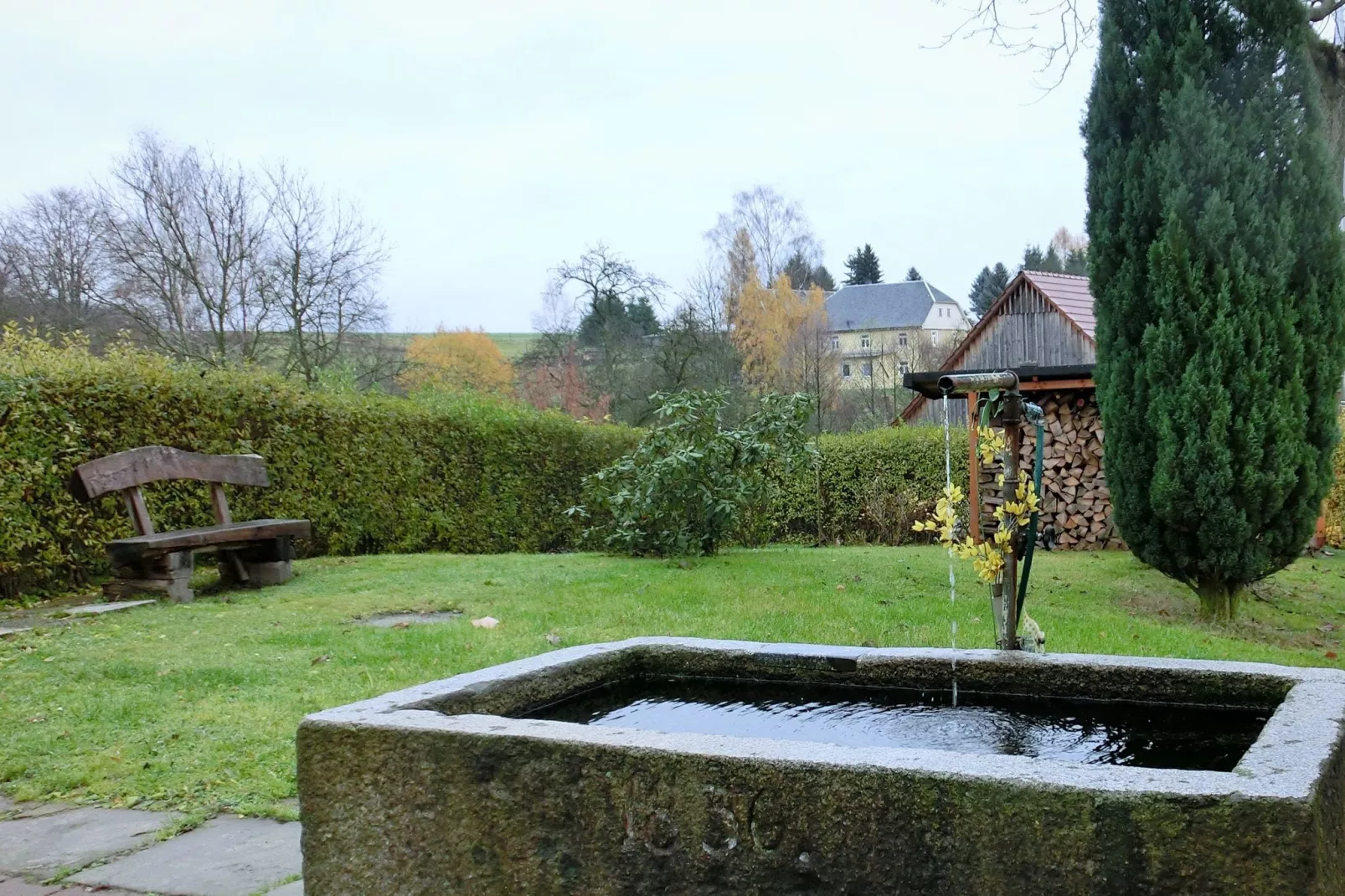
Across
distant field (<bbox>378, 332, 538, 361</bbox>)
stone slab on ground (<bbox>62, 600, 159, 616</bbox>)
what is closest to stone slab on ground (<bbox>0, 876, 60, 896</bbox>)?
stone slab on ground (<bbox>62, 600, 159, 616</bbox>)

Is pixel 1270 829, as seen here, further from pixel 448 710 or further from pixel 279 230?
pixel 279 230

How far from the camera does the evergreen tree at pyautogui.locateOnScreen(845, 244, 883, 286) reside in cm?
6881

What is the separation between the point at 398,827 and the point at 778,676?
1.37m

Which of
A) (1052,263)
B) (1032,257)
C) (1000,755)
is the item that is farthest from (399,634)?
(1052,263)

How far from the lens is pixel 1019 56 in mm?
9047

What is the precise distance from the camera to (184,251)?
2102 centimetres

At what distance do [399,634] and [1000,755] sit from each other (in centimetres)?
469

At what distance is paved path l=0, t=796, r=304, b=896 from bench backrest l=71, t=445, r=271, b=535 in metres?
4.50

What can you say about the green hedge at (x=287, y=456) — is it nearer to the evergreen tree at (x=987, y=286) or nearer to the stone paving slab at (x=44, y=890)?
the stone paving slab at (x=44, y=890)

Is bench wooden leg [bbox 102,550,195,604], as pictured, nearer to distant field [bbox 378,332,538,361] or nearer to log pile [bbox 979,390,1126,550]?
log pile [bbox 979,390,1126,550]

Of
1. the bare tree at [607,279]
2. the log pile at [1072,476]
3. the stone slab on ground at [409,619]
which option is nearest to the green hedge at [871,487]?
the log pile at [1072,476]

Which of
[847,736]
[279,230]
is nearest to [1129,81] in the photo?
[847,736]

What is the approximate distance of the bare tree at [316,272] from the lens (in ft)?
70.6

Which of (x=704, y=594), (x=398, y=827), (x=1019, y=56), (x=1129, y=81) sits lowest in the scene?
(x=704, y=594)
